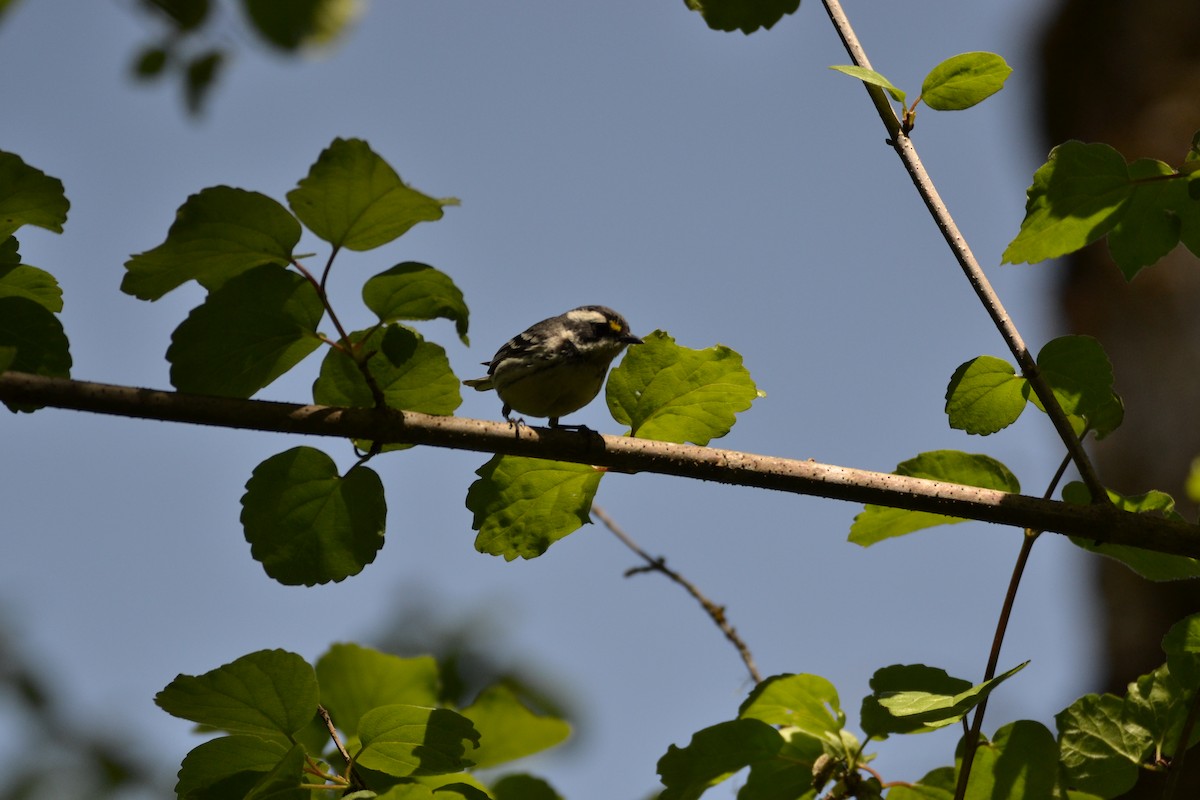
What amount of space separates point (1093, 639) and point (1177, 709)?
14.7 ft

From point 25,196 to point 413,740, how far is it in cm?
137

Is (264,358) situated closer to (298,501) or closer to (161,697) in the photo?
(298,501)

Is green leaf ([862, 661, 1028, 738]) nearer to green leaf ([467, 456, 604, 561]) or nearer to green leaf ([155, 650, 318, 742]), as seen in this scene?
green leaf ([467, 456, 604, 561])

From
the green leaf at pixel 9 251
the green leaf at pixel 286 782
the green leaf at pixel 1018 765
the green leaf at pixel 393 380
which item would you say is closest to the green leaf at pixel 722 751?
the green leaf at pixel 1018 765

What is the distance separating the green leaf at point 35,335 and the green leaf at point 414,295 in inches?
23.7

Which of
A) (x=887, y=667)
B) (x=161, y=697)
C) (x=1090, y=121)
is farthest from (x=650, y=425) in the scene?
(x=1090, y=121)

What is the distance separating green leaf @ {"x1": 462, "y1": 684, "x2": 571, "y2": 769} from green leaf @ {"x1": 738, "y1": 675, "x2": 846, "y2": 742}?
55cm

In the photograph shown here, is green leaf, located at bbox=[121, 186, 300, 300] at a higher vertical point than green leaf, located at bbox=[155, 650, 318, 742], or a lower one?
higher

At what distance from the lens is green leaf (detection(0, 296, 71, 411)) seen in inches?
79.9

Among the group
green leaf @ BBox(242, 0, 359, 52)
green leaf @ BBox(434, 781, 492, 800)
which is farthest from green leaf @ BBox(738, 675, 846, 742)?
green leaf @ BBox(242, 0, 359, 52)

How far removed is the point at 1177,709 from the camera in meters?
2.17

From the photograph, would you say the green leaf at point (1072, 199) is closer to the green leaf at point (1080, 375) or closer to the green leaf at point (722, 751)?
the green leaf at point (1080, 375)

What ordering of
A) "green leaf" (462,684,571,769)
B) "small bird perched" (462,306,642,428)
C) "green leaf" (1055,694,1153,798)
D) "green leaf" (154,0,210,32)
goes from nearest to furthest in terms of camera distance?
"green leaf" (154,0,210,32)
"green leaf" (1055,694,1153,798)
"green leaf" (462,684,571,769)
"small bird perched" (462,306,642,428)

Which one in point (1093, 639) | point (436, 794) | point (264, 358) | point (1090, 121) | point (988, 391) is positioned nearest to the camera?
point (436, 794)
